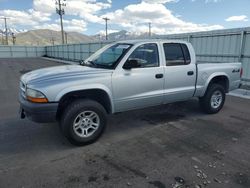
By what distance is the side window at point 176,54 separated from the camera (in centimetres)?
452

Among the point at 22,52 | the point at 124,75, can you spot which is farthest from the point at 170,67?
the point at 22,52

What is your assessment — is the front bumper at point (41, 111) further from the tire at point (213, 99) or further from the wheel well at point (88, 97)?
the tire at point (213, 99)

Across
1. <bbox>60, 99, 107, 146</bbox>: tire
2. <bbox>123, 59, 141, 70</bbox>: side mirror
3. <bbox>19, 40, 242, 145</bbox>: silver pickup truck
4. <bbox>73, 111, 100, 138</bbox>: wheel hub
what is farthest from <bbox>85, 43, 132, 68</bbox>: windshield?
<bbox>73, 111, 100, 138</bbox>: wheel hub

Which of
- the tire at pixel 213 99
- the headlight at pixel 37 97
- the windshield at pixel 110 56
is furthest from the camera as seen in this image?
the tire at pixel 213 99

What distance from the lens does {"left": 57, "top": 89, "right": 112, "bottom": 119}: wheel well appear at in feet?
11.6

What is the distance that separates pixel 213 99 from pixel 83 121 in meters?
3.56

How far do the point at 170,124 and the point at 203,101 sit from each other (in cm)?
127

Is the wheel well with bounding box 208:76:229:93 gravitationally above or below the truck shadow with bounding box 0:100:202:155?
above

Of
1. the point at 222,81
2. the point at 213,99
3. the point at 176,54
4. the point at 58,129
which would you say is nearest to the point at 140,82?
the point at 176,54

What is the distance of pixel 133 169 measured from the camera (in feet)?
9.78

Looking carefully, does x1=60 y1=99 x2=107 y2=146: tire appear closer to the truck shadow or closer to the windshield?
the truck shadow

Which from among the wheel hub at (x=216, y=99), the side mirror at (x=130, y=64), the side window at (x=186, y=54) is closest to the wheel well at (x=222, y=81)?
the wheel hub at (x=216, y=99)

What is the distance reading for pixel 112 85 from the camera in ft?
12.4

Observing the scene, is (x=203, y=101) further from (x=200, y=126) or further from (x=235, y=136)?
(x=235, y=136)
